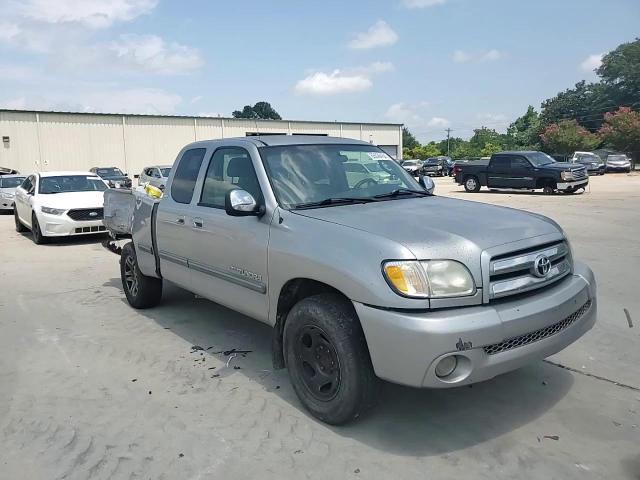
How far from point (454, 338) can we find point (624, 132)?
53.8 m

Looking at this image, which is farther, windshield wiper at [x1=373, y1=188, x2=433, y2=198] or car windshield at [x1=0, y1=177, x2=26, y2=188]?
car windshield at [x1=0, y1=177, x2=26, y2=188]

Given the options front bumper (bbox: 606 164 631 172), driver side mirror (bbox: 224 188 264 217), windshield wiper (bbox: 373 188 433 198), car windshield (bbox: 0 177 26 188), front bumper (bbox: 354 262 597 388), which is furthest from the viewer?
front bumper (bbox: 606 164 631 172)

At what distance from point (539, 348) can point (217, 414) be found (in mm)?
2115

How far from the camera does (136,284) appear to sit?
6285 mm

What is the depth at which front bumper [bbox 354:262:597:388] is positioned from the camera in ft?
9.73

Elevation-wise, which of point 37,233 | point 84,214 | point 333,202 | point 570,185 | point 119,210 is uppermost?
point 333,202

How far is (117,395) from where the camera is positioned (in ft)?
13.3

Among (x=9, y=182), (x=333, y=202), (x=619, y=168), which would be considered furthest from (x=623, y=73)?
(x=333, y=202)

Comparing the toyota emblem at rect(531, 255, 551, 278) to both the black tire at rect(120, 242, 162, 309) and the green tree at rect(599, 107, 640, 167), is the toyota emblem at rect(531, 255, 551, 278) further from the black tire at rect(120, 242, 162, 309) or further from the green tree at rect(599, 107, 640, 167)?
the green tree at rect(599, 107, 640, 167)

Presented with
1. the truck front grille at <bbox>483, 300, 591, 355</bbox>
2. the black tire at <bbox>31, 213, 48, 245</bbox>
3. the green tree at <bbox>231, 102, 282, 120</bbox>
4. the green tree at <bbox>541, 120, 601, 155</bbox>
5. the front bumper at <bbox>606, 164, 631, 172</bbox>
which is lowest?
the black tire at <bbox>31, 213, 48, 245</bbox>

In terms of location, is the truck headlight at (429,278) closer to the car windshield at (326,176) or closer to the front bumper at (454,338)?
Answer: the front bumper at (454,338)

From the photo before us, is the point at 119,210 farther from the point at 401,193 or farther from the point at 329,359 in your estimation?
the point at 329,359

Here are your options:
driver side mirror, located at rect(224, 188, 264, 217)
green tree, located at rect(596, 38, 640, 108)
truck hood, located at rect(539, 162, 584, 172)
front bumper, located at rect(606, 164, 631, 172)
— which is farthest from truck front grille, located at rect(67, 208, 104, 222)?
green tree, located at rect(596, 38, 640, 108)

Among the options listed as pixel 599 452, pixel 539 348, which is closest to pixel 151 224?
pixel 539 348
